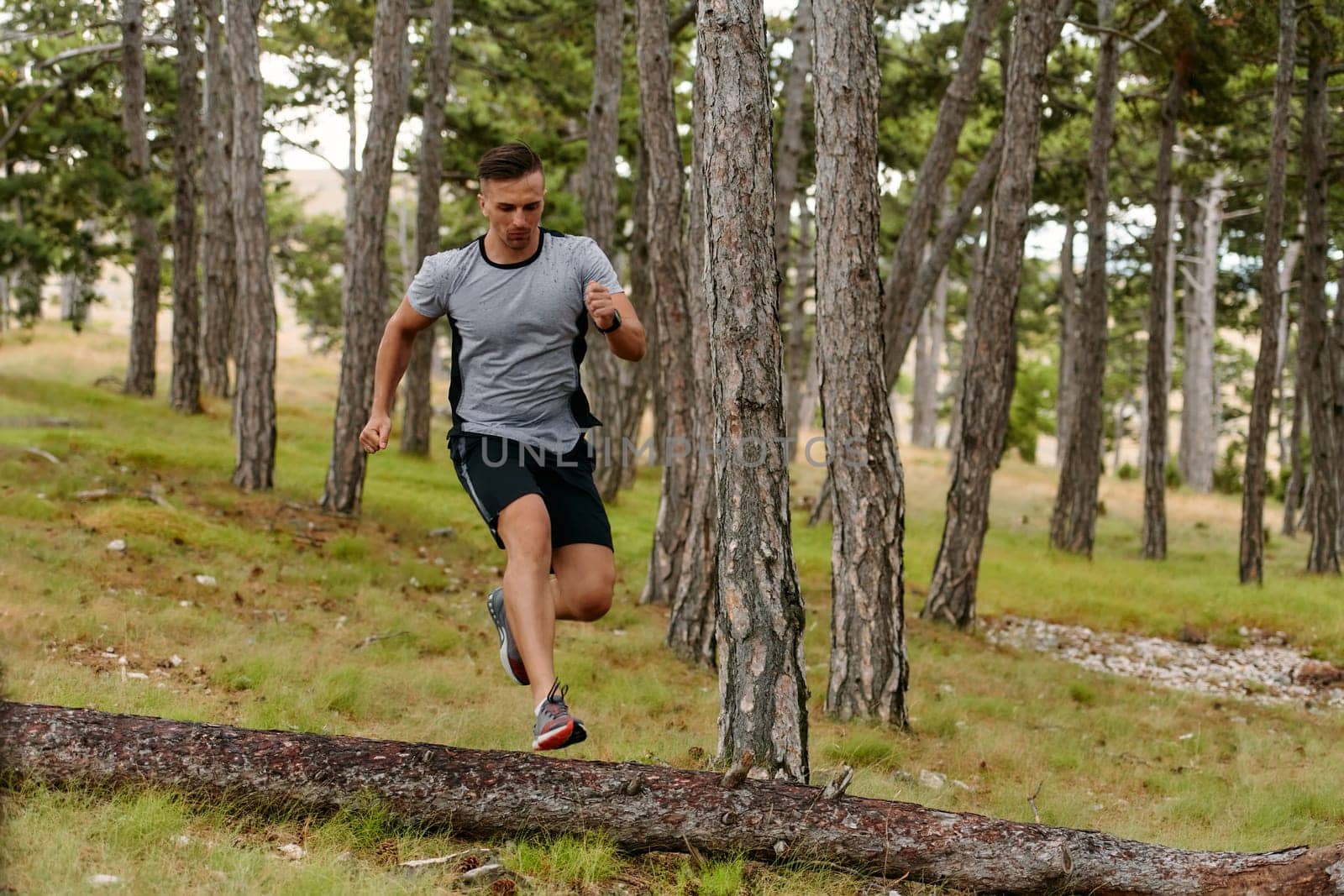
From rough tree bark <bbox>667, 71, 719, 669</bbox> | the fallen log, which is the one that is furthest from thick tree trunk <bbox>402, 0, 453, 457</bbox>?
the fallen log

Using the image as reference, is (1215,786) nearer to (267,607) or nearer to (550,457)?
(550,457)

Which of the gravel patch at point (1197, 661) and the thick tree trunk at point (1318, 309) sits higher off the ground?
the thick tree trunk at point (1318, 309)

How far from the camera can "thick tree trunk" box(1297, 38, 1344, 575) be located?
690 inches

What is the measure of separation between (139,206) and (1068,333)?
78.2 ft

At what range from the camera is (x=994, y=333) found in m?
11.8

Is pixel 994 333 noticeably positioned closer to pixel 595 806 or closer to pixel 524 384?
pixel 524 384

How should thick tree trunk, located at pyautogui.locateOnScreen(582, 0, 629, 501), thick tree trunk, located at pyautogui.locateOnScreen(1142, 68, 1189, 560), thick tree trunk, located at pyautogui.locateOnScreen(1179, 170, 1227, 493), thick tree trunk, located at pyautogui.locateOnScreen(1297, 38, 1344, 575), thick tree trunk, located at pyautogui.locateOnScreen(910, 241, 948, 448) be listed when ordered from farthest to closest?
thick tree trunk, located at pyautogui.locateOnScreen(910, 241, 948, 448) < thick tree trunk, located at pyautogui.locateOnScreen(1179, 170, 1227, 493) < thick tree trunk, located at pyautogui.locateOnScreen(1142, 68, 1189, 560) < thick tree trunk, located at pyautogui.locateOnScreen(1297, 38, 1344, 575) < thick tree trunk, located at pyautogui.locateOnScreen(582, 0, 629, 501)

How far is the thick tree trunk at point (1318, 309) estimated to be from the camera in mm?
17531

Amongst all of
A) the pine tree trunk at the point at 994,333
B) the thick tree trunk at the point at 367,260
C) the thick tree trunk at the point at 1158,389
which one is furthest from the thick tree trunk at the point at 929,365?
the thick tree trunk at the point at 367,260

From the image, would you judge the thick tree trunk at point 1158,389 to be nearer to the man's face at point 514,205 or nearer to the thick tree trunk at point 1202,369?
A: the thick tree trunk at point 1202,369

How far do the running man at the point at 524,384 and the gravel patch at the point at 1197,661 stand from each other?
7776 millimetres

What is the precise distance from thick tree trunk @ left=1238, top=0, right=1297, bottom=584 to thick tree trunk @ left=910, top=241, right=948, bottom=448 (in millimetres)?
21449

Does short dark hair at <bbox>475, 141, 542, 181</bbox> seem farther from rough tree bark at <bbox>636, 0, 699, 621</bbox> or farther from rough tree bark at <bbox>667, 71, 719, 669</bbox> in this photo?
rough tree bark at <bbox>636, 0, 699, 621</bbox>

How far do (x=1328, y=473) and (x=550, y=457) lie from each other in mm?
16410
